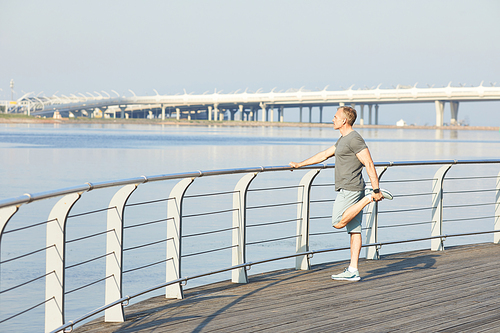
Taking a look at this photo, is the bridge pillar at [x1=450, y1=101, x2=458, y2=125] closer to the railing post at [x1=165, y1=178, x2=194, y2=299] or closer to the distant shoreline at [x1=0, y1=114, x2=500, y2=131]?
the distant shoreline at [x1=0, y1=114, x2=500, y2=131]

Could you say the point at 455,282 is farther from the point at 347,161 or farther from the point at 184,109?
the point at 184,109

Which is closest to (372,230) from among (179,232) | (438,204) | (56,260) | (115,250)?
(438,204)

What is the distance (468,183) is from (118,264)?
80.3 ft

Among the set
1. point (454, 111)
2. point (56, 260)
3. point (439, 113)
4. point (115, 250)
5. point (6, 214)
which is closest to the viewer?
point (6, 214)

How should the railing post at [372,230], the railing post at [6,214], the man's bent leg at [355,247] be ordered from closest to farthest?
the railing post at [6,214] → the man's bent leg at [355,247] → the railing post at [372,230]

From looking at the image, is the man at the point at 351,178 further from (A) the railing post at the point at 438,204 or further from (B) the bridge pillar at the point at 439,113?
(B) the bridge pillar at the point at 439,113

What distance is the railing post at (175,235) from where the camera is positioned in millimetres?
5090

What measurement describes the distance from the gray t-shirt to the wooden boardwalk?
103 centimetres

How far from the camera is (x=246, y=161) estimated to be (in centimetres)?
3772

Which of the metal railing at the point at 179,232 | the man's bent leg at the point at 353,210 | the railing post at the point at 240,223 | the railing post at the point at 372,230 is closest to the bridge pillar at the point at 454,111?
the metal railing at the point at 179,232

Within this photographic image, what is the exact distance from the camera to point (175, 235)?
5.11 meters

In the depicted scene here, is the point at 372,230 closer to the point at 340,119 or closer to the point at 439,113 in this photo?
the point at 340,119

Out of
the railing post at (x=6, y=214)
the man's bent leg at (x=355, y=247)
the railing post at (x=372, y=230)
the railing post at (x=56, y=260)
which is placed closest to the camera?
the railing post at (x=6, y=214)

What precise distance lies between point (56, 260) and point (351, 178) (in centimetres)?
296
